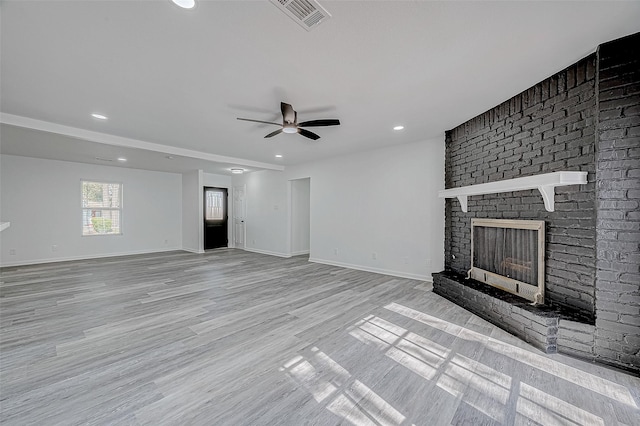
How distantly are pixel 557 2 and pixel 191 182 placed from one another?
337 inches

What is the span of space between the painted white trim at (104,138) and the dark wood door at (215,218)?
2851mm

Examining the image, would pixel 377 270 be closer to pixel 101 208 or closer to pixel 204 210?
pixel 204 210

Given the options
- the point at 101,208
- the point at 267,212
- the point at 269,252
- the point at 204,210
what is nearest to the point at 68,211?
the point at 101,208

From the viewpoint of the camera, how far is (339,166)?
628 centimetres

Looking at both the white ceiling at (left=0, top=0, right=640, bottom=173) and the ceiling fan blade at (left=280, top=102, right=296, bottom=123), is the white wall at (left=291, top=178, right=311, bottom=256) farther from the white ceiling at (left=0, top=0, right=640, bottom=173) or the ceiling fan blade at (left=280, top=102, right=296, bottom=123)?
the ceiling fan blade at (left=280, top=102, right=296, bottom=123)

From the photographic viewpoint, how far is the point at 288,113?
10.5ft

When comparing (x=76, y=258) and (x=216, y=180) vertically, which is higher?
(x=216, y=180)

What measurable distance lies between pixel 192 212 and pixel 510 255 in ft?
26.4

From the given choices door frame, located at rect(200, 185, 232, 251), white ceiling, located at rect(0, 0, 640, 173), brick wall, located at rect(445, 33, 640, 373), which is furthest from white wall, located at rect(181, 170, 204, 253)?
brick wall, located at rect(445, 33, 640, 373)

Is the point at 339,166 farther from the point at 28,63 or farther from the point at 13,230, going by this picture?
the point at 13,230

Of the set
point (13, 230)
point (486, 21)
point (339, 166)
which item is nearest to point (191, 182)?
point (13, 230)

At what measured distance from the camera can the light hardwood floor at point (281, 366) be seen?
1.71 m

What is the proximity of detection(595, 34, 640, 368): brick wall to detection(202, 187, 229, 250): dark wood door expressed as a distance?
9.03 meters

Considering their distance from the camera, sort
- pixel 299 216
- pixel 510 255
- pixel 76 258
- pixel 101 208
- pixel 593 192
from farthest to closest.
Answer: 1. pixel 299 216
2. pixel 101 208
3. pixel 76 258
4. pixel 510 255
5. pixel 593 192
